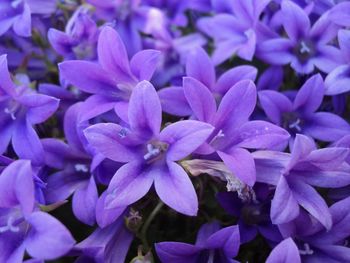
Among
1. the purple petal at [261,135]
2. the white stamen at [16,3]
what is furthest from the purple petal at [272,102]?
the white stamen at [16,3]

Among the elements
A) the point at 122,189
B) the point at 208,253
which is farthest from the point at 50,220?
the point at 208,253

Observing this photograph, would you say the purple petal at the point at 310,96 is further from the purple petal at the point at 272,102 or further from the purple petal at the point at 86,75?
the purple petal at the point at 86,75

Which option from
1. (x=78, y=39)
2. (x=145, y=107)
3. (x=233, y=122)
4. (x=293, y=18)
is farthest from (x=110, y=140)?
(x=293, y=18)

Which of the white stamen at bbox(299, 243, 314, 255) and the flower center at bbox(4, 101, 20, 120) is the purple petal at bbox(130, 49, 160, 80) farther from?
the white stamen at bbox(299, 243, 314, 255)

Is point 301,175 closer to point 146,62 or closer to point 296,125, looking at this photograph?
point 296,125

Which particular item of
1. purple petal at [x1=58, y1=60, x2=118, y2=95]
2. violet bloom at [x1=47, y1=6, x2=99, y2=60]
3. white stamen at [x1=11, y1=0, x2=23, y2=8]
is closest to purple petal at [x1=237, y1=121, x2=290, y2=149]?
purple petal at [x1=58, y1=60, x2=118, y2=95]

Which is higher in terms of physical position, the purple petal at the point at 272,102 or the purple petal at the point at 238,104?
the purple petal at the point at 238,104

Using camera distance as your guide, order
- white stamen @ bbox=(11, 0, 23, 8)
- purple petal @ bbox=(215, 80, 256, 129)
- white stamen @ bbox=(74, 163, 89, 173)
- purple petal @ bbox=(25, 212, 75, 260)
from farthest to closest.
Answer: white stamen @ bbox=(11, 0, 23, 8)
white stamen @ bbox=(74, 163, 89, 173)
purple petal @ bbox=(215, 80, 256, 129)
purple petal @ bbox=(25, 212, 75, 260)
